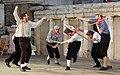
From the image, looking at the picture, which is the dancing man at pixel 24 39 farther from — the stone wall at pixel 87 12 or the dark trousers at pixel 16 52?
the stone wall at pixel 87 12

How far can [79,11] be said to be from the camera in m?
18.9

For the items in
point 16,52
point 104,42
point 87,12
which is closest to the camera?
point 104,42

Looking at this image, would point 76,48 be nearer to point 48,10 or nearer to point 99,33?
point 99,33

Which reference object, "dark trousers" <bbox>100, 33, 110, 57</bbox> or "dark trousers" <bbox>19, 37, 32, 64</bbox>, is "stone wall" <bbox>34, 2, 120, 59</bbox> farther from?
"dark trousers" <bbox>19, 37, 32, 64</bbox>

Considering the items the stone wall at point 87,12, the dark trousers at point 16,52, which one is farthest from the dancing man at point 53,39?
the stone wall at point 87,12

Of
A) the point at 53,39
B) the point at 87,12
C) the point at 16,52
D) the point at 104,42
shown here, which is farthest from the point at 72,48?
the point at 87,12

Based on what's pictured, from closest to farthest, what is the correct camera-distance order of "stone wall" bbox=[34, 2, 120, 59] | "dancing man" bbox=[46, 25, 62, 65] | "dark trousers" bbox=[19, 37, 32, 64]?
"dark trousers" bbox=[19, 37, 32, 64] < "dancing man" bbox=[46, 25, 62, 65] < "stone wall" bbox=[34, 2, 120, 59]

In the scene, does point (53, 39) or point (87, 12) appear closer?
point (53, 39)

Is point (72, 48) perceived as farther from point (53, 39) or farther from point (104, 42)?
point (53, 39)

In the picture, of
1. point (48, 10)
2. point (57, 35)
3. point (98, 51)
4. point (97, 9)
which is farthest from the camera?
point (48, 10)

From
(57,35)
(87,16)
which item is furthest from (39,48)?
(57,35)

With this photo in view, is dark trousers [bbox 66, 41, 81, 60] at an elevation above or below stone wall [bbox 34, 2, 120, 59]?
below

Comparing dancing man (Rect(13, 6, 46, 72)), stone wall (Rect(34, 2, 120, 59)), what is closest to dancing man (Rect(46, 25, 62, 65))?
dancing man (Rect(13, 6, 46, 72))

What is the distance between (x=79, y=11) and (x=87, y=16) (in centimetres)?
55
